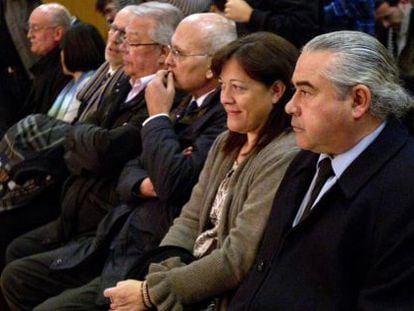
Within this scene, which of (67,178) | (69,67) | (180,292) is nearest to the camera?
(180,292)

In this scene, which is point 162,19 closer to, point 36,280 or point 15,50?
point 36,280

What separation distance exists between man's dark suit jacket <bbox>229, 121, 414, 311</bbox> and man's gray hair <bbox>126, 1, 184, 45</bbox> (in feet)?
4.48

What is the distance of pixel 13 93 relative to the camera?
15.1ft

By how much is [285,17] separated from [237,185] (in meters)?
0.93

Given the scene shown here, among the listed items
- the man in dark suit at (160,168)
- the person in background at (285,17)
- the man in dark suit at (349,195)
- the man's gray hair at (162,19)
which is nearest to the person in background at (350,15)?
the person in background at (285,17)

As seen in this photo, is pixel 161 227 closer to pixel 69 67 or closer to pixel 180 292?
pixel 180 292

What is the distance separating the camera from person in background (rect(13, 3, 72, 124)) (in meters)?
4.09

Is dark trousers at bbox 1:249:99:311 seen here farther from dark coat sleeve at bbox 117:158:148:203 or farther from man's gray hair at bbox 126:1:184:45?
man's gray hair at bbox 126:1:184:45

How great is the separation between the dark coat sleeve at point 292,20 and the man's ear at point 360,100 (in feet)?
3.81

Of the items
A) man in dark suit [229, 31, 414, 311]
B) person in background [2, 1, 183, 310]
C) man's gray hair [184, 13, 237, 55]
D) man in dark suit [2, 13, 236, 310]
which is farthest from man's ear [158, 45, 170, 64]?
man in dark suit [229, 31, 414, 311]

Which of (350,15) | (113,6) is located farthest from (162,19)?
(113,6)

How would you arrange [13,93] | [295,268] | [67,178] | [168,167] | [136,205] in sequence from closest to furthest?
[295,268] < [168,167] < [136,205] < [67,178] < [13,93]

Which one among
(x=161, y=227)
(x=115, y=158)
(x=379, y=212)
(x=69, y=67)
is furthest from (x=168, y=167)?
(x=69, y=67)

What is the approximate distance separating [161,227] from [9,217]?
1.02 meters
